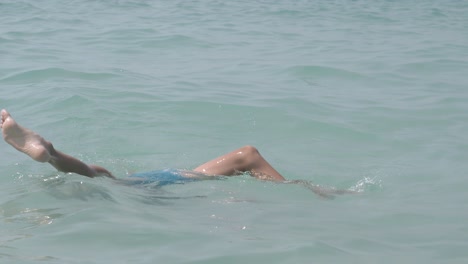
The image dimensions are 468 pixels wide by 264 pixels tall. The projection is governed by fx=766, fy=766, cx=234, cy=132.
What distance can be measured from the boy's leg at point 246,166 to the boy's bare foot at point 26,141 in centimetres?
128

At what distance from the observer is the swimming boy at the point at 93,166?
4852mm

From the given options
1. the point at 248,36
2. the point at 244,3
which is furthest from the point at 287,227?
the point at 244,3

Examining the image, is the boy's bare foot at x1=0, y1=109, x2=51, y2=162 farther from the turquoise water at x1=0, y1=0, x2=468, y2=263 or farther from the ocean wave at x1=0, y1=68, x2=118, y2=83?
the ocean wave at x1=0, y1=68, x2=118, y2=83

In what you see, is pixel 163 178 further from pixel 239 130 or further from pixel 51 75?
pixel 51 75

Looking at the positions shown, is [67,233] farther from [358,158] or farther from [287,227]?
[358,158]

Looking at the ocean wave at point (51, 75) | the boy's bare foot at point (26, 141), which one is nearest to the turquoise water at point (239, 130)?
the ocean wave at point (51, 75)

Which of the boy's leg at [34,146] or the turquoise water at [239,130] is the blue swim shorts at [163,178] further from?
the boy's leg at [34,146]

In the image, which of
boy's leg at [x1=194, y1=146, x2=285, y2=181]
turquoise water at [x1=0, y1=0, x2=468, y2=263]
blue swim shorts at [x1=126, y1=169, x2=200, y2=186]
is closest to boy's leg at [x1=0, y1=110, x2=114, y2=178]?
turquoise water at [x1=0, y1=0, x2=468, y2=263]

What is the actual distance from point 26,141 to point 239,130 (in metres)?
3.07

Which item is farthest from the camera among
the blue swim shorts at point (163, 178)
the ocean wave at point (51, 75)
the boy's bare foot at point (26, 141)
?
the ocean wave at point (51, 75)

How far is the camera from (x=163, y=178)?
5.45 meters

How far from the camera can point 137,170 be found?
6438 mm

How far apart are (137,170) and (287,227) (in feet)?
7.15

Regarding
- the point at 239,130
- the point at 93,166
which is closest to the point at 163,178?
the point at 93,166
